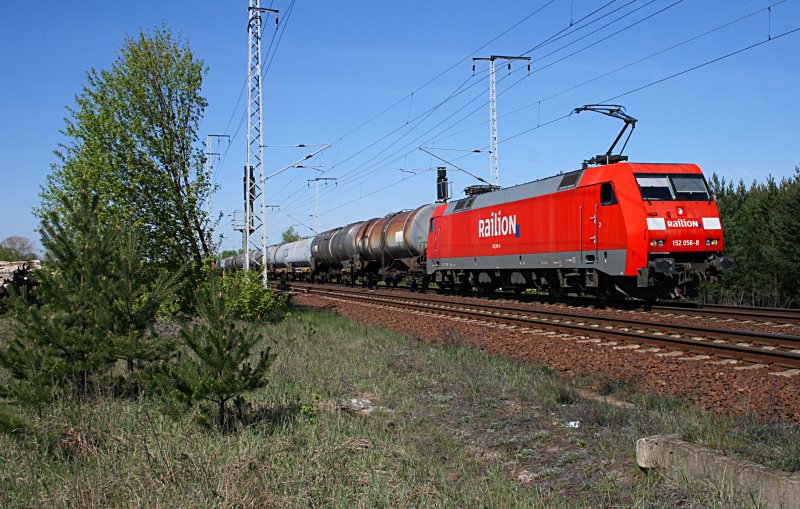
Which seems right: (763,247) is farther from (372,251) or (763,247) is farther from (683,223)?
(372,251)

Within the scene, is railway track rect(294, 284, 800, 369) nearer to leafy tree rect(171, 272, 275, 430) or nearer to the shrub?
the shrub

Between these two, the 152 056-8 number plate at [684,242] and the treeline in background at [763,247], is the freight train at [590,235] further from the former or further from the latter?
the treeline in background at [763,247]

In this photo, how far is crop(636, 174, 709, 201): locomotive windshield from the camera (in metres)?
16.2

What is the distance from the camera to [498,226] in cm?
2248

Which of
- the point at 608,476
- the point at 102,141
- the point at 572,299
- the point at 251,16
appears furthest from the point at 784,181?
the point at 608,476

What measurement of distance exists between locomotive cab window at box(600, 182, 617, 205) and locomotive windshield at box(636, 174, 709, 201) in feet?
2.02

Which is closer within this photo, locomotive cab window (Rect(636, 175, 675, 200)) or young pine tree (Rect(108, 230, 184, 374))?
young pine tree (Rect(108, 230, 184, 374))

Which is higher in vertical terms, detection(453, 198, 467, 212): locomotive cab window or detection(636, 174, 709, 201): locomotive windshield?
detection(453, 198, 467, 212): locomotive cab window

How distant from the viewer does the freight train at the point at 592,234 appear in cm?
1597

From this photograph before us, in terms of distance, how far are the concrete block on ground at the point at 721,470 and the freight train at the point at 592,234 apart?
36.9 feet

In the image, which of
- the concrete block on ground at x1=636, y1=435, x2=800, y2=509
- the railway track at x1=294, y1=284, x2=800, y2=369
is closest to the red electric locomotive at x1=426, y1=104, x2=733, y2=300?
the railway track at x1=294, y1=284, x2=800, y2=369

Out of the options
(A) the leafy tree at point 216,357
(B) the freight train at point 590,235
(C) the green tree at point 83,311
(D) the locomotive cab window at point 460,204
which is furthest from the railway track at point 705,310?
(C) the green tree at point 83,311

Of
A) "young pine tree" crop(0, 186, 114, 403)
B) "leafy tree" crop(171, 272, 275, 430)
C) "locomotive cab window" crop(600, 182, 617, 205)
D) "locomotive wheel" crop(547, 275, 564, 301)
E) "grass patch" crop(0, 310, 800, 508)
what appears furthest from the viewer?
"locomotive wheel" crop(547, 275, 564, 301)

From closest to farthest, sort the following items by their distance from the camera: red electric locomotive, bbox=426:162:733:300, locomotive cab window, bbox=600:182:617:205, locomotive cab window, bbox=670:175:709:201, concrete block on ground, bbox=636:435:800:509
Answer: concrete block on ground, bbox=636:435:800:509 → red electric locomotive, bbox=426:162:733:300 → locomotive cab window, bbox=600:182:617:205 → locomotive cab window, bbox=670:175:709:201
